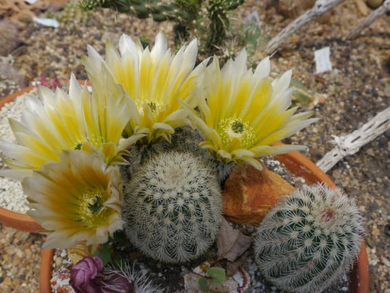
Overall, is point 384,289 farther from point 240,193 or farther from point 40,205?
point 40,205

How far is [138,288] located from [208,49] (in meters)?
1.38

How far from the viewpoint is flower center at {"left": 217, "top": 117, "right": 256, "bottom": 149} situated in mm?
1140

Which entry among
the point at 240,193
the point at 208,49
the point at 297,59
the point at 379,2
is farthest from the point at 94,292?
the point at 379,2

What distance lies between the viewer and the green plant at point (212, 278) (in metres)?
1.16

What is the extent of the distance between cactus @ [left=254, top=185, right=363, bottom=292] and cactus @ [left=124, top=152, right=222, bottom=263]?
0.19 meters

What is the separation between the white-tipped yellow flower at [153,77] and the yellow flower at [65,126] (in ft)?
0.19

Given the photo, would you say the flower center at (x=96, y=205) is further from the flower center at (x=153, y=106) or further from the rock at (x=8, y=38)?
the rock at (x=8, y=38)

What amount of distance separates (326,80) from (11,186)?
1.95 m

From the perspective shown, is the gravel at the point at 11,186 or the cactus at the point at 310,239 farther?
the gravel at the point at 11,186

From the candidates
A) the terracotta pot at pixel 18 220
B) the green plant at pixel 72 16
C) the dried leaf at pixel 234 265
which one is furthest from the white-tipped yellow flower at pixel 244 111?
the green plant at pixel 72 16

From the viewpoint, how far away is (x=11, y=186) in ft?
6.03

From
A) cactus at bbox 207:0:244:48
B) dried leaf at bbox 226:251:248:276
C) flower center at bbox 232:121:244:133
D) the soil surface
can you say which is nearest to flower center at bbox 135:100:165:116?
flower center at bbox 232:121:244:133

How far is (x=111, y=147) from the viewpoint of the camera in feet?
3.18

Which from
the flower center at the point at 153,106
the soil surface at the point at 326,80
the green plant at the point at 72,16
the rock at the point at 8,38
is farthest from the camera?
the green plant at the point at 72,16
